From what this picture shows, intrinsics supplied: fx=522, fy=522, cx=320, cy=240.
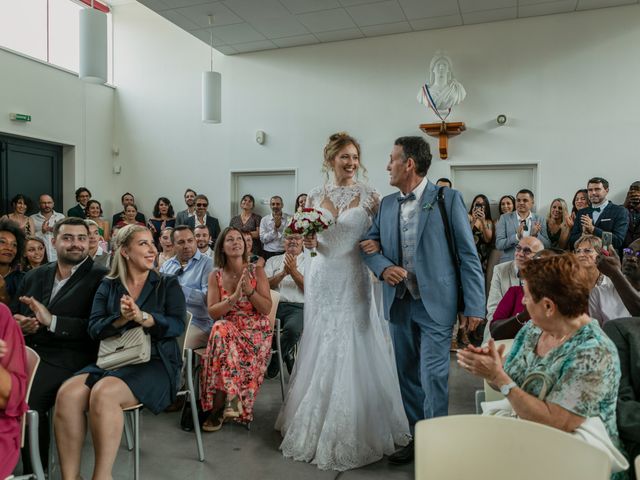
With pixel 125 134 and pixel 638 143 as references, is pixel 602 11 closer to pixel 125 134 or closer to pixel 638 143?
pixel 638 143

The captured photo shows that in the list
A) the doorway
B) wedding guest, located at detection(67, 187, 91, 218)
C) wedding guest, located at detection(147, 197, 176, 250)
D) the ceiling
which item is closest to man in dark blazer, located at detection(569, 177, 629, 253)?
the ceiling

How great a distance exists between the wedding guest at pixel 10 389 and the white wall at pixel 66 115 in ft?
21.9

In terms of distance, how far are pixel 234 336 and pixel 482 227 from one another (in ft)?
13.6

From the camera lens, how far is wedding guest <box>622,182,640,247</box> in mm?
5766

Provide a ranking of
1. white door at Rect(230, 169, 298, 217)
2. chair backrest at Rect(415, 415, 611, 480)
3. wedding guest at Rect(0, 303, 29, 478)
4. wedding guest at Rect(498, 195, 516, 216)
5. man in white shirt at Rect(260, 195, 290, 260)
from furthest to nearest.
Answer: white door at Rect(230, 169, 298, 217) → man in white shirt at Rect(260, 195, 290, 260) → wedding guest at Rect(498, 195, 516, 216) → wedding guest at Rect(0, 303, 29, 478) → chair backrest at Rect(415, 415, 611, 480)

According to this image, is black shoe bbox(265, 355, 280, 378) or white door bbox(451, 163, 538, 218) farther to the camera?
white door bbox(451, 163, 538, 218)

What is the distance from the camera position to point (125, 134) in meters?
9.16

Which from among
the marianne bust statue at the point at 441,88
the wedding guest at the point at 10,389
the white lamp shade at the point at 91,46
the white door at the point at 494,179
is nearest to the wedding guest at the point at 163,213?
the white lamp shade at the point at 91,46

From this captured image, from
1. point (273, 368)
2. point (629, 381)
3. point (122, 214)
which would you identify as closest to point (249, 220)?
point (122, 214)

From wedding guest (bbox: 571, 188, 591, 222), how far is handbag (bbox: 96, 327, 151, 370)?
5.41m

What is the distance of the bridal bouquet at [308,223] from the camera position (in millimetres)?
2924

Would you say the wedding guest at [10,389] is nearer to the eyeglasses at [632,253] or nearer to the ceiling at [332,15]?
the eyeglasses at [632,253]

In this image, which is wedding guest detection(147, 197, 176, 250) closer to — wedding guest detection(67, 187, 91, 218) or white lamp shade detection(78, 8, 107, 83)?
wedding guest detection(67, 187, 91, 218)

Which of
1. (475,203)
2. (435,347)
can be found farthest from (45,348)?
(475,203)
